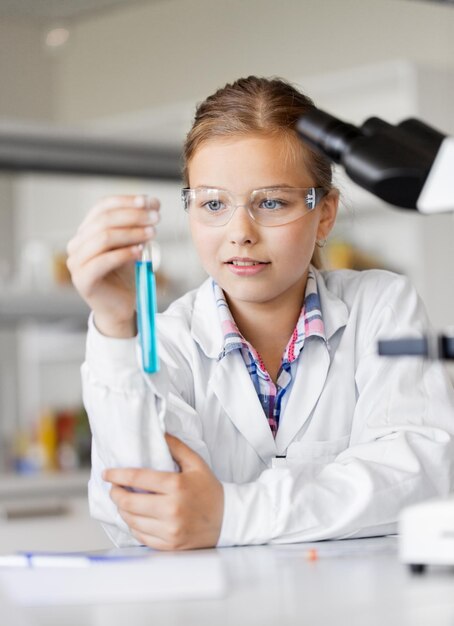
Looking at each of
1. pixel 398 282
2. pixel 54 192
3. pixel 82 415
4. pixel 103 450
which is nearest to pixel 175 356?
pixel 103 450

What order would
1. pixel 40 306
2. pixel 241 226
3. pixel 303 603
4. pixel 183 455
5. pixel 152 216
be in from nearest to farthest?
1. pixel 303 603
2. pixel 152 216
3. pixel 183 455
4. pixel 241 226
5. pixel 40 306

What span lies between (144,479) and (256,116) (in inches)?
22.2

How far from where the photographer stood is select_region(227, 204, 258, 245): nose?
140 cm

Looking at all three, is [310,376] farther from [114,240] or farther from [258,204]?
[114,240]

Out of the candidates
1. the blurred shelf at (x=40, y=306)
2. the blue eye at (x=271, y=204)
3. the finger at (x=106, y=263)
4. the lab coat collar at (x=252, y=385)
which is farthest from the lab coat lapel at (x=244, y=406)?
the blurred shelf at (x=40, y=306)

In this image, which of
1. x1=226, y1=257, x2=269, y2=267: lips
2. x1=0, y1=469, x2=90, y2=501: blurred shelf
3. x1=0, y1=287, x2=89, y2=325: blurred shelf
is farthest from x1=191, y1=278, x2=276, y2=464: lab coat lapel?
x1=0, y1=287, x2=89, y2=325: blurred shelf

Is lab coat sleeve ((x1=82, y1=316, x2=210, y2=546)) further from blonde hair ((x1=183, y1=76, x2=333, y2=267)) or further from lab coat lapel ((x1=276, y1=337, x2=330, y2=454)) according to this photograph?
blonde hair ((x1=183, y1=76, x2=333, y2=267))

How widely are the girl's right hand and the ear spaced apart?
0.45m

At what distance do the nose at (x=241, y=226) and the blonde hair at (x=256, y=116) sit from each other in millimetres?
129

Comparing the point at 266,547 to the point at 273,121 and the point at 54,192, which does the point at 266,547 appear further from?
the point at 54,192

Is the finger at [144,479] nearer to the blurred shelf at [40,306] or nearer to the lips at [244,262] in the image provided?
the lips at [244,262]

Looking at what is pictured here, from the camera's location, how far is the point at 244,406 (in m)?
1.45

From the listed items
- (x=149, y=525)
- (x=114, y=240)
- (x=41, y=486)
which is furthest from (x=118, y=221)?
(x=41, y=486)

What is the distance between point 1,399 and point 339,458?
17.6ft
